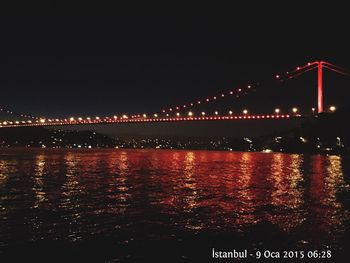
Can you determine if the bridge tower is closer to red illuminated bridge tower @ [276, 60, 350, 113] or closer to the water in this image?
red illuminated bridge tower @ [276, 60, 350, 113]

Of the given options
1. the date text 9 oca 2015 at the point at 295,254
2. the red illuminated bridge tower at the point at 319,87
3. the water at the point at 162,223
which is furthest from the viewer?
the red illuminated bridge tower at the point at 319,87

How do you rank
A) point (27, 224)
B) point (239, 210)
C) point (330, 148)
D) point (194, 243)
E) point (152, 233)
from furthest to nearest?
1. point (330, 148)
2. point (239, 210)
3. point (27, 224)
4. point (152, 233)
5. point (194, 243)

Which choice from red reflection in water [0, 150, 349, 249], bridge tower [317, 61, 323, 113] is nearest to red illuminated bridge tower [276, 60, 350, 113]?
bridge tower [317, 61, 323, 113]

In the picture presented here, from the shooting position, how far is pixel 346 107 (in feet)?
279

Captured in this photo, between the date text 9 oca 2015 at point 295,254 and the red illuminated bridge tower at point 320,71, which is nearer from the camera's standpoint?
the date text 9 oca 2015 at point 295,254

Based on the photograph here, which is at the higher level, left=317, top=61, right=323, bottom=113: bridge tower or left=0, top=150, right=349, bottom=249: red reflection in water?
left=317, top=61, right=323, bottom=113: bridge tower

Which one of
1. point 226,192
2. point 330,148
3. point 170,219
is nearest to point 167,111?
point 330,148

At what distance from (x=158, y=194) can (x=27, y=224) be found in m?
7.60

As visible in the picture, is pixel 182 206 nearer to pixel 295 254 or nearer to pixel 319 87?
pixel 295 254

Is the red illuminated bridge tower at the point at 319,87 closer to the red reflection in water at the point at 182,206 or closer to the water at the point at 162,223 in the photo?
the red reflection in water at the point at 182,206

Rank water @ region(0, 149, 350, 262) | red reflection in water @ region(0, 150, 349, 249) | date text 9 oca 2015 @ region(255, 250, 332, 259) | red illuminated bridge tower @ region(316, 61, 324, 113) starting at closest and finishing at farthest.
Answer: date text 9 oca 2015 @ region(255, 250, 332, 259), water @ region(0, 149, 350, 262), red reflection in water @ region(0, 150, 349, 249), red illuminated bridge tower @ region(316, 61, 324, 113)

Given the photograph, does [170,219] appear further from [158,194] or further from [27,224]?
[158,194]

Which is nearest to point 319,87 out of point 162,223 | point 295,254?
point 162,223

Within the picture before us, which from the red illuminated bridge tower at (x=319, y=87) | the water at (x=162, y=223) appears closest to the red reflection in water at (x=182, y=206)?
the water at (x=162, y=223)
